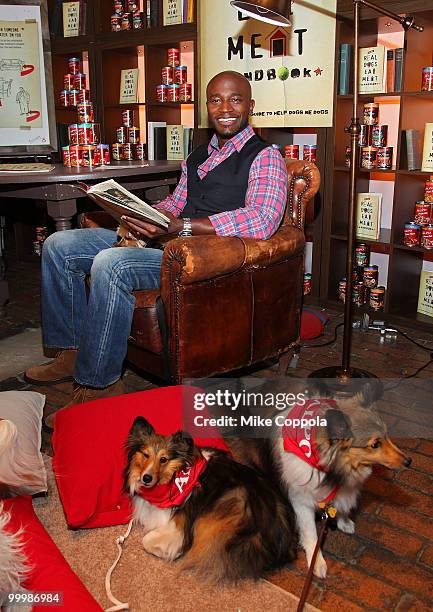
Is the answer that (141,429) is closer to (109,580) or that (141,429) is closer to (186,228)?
(109,580)

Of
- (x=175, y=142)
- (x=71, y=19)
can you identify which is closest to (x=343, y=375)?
(x=175, y=142)

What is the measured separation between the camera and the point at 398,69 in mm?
3025

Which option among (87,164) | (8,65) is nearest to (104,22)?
(8,65)

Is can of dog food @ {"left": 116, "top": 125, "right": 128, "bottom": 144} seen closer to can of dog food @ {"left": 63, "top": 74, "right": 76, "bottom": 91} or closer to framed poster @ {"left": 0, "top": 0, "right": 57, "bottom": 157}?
can of dog food @ {"left": 63, "top": 74, "right": 76, "bottom": 91}

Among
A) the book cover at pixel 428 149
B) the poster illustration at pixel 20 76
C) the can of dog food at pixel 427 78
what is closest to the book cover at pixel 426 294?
the book cover at pixel 428 149

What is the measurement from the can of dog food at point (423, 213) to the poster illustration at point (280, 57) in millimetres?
676

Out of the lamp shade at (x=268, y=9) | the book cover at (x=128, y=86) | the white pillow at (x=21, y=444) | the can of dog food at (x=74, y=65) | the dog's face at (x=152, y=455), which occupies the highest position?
the can of dog food at (x=74, y=65)

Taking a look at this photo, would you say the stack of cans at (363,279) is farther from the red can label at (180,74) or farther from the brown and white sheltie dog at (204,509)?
the brown and white sheltie dog at (204,509)

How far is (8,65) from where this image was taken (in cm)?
337

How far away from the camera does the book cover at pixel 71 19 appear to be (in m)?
4.08

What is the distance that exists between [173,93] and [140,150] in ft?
1.43

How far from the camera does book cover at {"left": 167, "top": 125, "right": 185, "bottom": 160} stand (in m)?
3.92

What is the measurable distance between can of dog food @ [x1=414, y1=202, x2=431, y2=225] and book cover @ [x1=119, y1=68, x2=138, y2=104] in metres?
2.10

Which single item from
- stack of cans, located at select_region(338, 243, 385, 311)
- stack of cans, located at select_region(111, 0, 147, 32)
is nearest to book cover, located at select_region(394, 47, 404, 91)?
stack of cans, located at select_region(338, 243, 385, 311)
